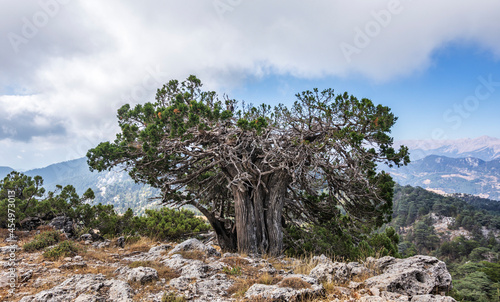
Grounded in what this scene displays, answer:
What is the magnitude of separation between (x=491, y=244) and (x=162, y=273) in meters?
104

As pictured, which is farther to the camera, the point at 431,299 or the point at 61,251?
the point at 61,251

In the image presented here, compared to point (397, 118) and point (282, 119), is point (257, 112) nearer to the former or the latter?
point (282, 119)

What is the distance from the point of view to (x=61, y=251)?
7.32 m

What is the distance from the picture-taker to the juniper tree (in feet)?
26.6

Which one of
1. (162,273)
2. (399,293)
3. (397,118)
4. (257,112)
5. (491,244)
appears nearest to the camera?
(399,293)

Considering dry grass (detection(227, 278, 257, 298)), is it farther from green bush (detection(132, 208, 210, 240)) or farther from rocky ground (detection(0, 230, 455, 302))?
green bush (detection(132, 208, 210, 240))

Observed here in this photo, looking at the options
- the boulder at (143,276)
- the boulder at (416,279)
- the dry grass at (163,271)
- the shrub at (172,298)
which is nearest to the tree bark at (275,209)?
the dry grass at (163,271)

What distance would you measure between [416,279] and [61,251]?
9.32 metres

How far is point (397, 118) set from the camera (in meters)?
8.06

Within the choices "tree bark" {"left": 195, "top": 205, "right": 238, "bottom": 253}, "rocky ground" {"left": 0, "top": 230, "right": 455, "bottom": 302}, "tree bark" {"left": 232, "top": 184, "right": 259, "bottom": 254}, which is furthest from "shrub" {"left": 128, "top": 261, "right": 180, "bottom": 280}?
"tree bark" {"left": 195, "top": 205, "right": 238, "bottom": 253}

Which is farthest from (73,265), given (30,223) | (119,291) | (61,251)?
(30,223)

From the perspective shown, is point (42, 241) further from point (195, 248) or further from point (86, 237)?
point (195, 248)

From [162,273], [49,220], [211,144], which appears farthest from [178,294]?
[49,220]

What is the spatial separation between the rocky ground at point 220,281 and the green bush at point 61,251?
20cm
